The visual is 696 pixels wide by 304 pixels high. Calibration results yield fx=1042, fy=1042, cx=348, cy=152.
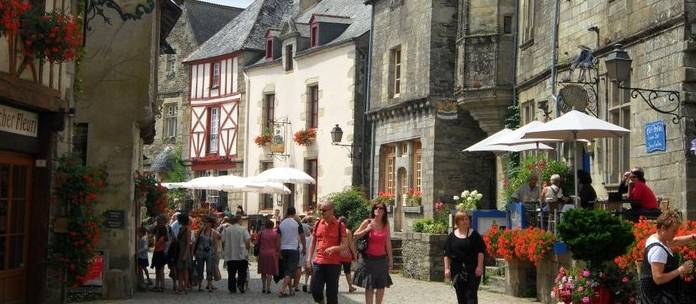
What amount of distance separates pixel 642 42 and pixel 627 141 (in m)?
1.73

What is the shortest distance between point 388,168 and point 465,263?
56.3 ft

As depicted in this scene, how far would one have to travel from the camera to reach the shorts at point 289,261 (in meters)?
16.1

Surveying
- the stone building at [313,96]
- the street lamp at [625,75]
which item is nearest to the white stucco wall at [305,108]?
the stone building at [313,96]

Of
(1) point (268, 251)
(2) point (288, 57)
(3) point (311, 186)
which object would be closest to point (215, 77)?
(2) point (288, 57)

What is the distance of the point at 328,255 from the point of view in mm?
11883

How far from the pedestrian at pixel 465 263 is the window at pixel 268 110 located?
24184 mm

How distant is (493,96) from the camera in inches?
868

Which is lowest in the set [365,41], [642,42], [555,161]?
[555,161]

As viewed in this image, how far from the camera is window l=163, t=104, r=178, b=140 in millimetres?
41031

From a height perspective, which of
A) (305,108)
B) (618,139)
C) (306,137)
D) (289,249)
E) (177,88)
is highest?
(177,88)

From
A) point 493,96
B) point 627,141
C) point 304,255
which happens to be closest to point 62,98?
point 304,255

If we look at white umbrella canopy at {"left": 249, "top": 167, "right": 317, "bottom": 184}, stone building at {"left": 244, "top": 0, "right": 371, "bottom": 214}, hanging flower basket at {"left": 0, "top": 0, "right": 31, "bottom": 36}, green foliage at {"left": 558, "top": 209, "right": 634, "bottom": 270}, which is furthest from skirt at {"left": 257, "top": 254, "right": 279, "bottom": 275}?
stone building at {"left": 244, "top": 0, "right": 371, "bottom": 214}

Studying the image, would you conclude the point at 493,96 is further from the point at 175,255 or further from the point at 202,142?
the point at 202,142

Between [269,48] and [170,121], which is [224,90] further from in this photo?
[170,121]
